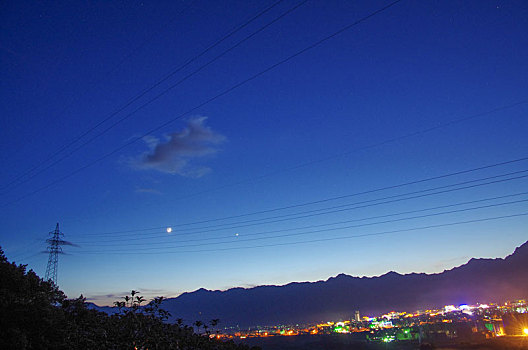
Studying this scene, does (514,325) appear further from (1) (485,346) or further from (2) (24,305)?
(2) (24,305)

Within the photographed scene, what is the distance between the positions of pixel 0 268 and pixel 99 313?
5.72 meters

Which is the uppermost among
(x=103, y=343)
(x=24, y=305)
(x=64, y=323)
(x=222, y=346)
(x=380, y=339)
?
(x=24, y=305)

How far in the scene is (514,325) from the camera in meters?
105

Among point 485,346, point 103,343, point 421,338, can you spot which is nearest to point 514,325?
point 421,338

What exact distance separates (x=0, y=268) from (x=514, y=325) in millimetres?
141130

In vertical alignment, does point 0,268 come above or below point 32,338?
above

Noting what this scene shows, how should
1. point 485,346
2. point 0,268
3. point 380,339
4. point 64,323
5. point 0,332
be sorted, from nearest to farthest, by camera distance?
point 0,332 → point 64,323 → point 0,268 → point 485,346 → point 380,339

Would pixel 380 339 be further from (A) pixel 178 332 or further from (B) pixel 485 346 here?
(A) pixel 178 332

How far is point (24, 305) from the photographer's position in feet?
43.7

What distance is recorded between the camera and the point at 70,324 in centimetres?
1393

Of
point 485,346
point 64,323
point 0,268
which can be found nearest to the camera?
point 64,323

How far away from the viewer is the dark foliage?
12672 millimetres

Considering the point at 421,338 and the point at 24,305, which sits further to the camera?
the point at 421,338

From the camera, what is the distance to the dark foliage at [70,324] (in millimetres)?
12672
